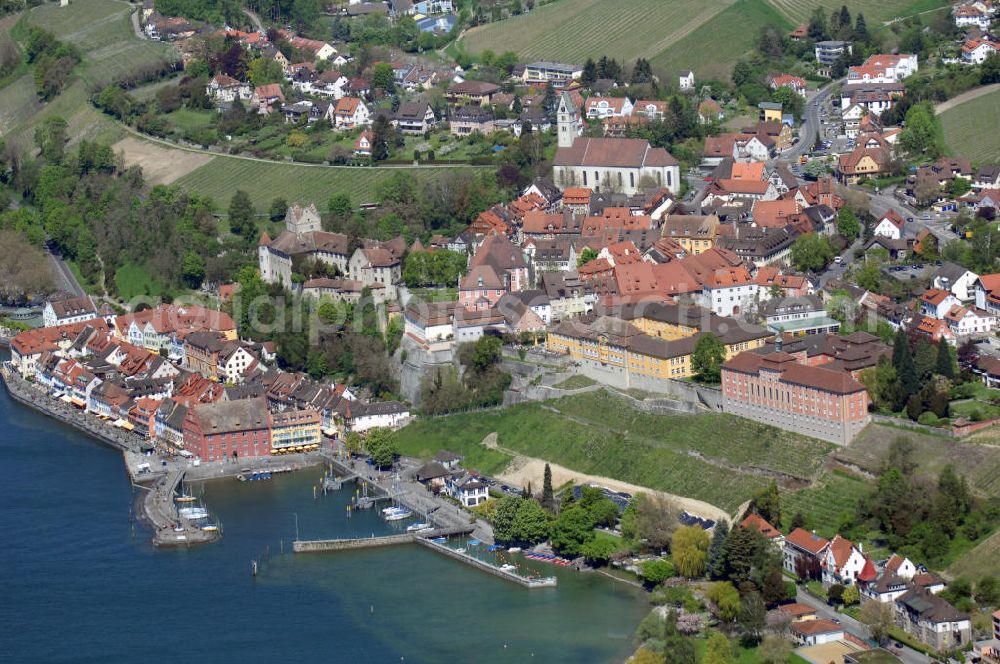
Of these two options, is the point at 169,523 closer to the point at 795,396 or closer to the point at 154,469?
the point at 154,469

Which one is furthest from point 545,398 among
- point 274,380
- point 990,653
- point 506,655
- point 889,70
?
point 889,70

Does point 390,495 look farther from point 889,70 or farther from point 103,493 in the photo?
point 889,70

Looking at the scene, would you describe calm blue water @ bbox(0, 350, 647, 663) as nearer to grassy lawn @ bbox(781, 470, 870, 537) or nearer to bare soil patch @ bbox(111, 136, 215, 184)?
grassy lawn @ bbox(781, 470, 870, 537)

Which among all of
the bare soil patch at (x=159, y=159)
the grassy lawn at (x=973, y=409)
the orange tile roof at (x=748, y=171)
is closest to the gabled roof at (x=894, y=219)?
the orange tile roof at (x=748, y=171)

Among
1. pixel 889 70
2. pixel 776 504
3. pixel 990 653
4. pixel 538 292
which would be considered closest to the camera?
pixel 990 653

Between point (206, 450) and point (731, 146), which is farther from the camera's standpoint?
point (731, 146)

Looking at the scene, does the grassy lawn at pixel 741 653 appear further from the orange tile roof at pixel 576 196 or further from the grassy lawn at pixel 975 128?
the grassy lawn at pixel 975 128
